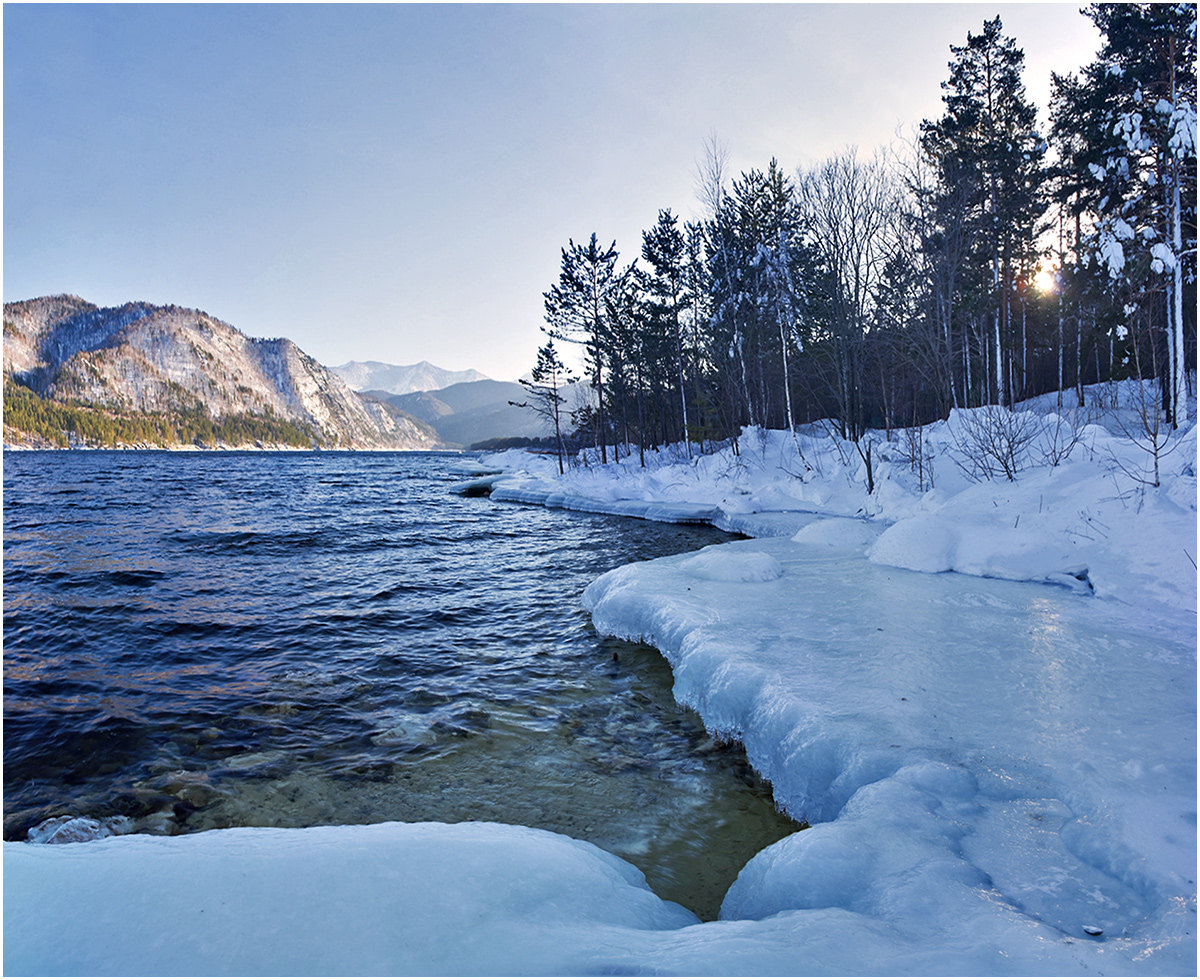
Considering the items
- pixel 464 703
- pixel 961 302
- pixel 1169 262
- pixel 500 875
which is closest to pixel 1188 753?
pixel 500 875

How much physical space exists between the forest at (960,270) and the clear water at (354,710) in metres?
7.66

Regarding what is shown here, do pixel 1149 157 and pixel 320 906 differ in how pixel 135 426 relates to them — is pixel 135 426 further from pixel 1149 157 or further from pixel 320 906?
pixel 1149 157

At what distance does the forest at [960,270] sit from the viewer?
13.7 m

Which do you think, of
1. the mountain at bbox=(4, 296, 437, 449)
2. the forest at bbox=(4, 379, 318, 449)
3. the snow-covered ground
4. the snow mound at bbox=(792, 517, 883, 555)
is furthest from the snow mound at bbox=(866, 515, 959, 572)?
the mountain at bbox=(4, 296, 437, 449)

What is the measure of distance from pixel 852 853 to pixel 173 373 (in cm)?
19326

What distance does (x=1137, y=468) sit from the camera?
6816 mm

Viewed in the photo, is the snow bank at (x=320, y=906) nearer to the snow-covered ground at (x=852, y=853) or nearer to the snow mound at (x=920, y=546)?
the snow-covered ground at (x=852, y=853)

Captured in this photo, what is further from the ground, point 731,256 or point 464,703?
point 731,256

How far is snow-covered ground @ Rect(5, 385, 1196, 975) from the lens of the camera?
6.33ft

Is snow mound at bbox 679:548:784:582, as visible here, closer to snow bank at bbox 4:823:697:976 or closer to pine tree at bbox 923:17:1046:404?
snow bank at bbox 4:823:697:976

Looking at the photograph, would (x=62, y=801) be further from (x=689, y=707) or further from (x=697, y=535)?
(x=697, y=535)

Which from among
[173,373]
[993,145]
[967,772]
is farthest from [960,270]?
[173,373]

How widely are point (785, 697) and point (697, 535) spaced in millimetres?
11073

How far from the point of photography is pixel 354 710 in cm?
552
